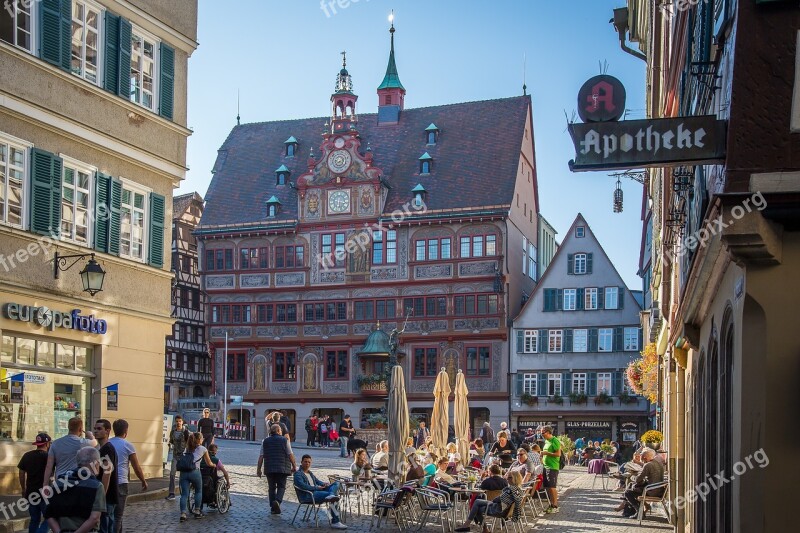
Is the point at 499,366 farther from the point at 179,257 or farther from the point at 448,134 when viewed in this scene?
the point at 179,257

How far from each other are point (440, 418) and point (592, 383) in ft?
91.9

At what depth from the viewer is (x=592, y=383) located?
181ft

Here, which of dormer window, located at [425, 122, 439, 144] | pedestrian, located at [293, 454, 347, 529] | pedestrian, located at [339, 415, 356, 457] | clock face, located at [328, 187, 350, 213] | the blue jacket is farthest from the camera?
dormer window, located at [425, 122, 439, 144]

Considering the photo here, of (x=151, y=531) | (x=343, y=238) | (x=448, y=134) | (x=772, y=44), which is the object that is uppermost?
(x=448, y=134)

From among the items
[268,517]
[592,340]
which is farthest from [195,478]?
[592,340]

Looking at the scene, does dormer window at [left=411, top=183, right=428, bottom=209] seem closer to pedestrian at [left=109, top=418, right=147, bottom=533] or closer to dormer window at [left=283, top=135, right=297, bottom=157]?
dormer window at [left=283, top=135, right=297, bottom=157]

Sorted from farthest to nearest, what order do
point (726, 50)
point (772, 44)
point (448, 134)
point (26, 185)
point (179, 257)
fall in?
point (179, 257) → point (448, 134) → point (26, 185) → point (726, 50) → point (772, 44)

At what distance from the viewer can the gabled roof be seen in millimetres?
57906

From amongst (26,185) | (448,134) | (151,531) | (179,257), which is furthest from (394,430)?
(179,257)

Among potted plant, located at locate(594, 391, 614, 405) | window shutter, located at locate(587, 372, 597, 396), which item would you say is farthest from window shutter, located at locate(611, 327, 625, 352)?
potted plant, located at locate(594, 391, 614, 405)

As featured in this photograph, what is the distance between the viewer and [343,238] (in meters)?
58.4

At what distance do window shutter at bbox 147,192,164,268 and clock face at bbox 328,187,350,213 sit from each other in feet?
118

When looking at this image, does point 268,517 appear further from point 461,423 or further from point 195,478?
point 461,423

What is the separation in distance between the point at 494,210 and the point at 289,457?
37.6 metres
